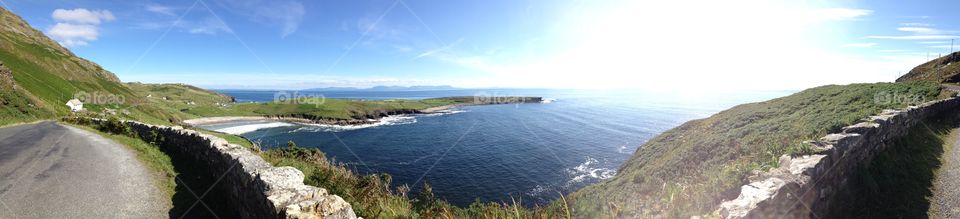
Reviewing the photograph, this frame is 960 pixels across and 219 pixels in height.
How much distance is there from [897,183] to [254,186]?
17600 mm

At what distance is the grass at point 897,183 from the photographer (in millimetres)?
9086

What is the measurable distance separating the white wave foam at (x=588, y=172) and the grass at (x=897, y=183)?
2405cm

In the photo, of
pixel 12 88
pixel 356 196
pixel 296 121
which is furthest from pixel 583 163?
pixel 296 121

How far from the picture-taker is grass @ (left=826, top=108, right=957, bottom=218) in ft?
29.8

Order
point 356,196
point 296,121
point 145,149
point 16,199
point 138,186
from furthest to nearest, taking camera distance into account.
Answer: point 296,121 < point 145,149 < point 138,186 < point 16,199 < point 356,196

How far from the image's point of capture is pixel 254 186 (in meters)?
7.64

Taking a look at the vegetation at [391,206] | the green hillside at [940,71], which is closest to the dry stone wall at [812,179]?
the vegetation at [391,206]

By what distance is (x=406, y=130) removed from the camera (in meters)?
80.1

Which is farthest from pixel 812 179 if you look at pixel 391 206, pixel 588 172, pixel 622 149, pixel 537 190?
pixel 622 149

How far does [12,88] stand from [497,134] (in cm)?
6398

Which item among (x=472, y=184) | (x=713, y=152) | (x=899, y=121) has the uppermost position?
(x=899, y=121)

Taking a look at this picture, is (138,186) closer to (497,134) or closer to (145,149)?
(145,149)

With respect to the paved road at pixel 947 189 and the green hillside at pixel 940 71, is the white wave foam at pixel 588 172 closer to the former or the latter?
the paved road at pixel 947 189

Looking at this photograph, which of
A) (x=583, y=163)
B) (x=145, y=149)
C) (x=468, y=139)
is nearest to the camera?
(x=145, y=149)
